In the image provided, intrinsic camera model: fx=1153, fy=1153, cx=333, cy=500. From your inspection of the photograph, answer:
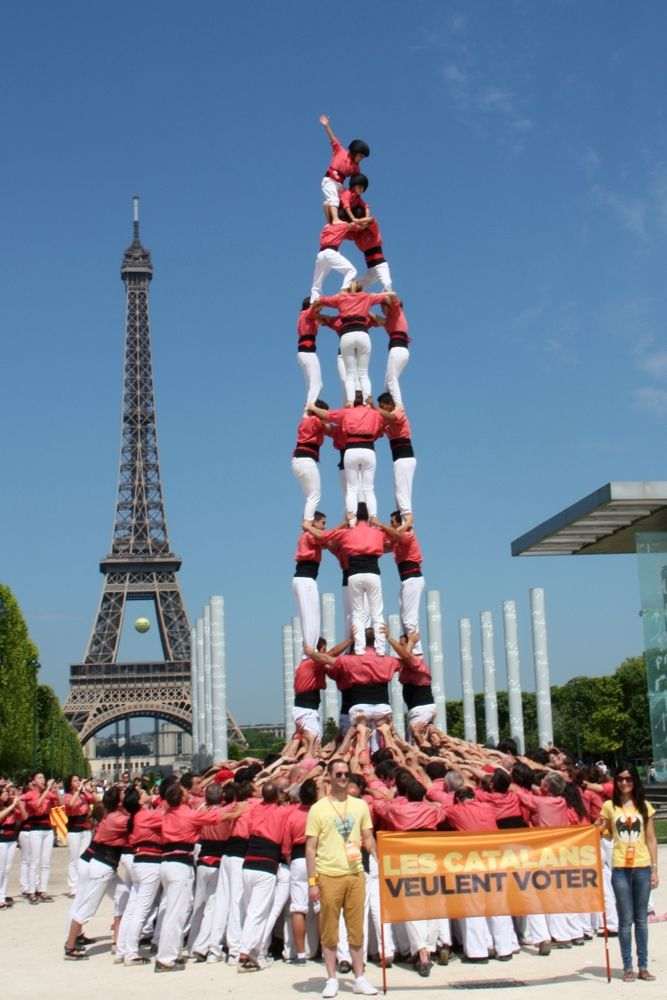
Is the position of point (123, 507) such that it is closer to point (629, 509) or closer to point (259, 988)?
point (629, 509)

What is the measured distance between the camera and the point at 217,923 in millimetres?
10734

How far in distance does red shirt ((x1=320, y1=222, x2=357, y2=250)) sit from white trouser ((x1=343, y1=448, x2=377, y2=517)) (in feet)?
11.2

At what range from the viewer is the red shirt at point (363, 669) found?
51.1 ft

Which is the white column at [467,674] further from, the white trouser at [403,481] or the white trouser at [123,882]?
the white trouser at [123,882]

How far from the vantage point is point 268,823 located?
9992 mm

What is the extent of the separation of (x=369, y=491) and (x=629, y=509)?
1013 centimetres

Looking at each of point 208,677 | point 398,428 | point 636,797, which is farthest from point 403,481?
point 208,677

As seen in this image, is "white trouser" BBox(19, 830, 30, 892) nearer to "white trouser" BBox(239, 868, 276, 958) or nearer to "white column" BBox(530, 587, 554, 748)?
"white trouser" BBox(239, 868, 276, 958)

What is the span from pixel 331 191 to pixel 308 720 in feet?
26.6

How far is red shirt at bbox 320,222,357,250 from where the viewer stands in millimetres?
17734

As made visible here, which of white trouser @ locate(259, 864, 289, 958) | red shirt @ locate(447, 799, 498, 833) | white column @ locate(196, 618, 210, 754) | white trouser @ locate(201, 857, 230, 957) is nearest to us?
red shirt @ locate(447, 799, 498, 833)

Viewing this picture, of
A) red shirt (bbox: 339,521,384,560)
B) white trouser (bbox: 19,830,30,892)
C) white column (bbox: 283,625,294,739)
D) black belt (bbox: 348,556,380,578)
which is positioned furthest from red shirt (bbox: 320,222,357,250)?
white column (bbox: 283,625,294,739)

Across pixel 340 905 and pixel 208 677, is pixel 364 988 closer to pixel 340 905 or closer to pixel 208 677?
pixel 340 905

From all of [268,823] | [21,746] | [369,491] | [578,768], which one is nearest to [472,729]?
[21,746]
